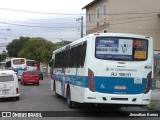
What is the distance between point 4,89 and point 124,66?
34.7 feet

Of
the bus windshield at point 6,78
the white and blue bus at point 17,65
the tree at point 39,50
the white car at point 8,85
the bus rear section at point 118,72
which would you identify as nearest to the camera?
the bus rear section at point 118,72

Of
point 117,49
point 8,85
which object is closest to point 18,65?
point 8,85

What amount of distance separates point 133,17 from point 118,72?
113 feet

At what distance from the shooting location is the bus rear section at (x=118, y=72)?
15.2m

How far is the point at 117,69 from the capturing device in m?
15.3

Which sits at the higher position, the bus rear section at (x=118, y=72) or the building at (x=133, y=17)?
the building at (x=133, y=17)

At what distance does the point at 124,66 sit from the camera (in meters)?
15.4

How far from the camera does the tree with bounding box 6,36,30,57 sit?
12756 centimetres

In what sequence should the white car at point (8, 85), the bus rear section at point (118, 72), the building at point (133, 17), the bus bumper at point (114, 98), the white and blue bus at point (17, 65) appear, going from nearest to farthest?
1. the bus bumper at point (114, 98)
2. the bus rear section at point (118, 72)
3. the white car at point (8, 85)
4. the building at point (133, 17)
5. the white and blue bus at point (17, 65)

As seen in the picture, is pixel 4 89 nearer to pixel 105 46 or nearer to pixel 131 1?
pixel 105 46

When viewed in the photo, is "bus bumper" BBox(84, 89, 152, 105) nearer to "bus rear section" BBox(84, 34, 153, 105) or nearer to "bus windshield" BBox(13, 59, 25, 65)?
"bus rear section" BBox(84, 34, 153, 105)

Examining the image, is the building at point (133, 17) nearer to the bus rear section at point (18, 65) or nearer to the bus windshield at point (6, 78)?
the bus rear section at point (18, 65)

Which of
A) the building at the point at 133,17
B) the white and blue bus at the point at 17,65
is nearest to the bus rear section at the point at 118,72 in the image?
the building at the point at 133,17

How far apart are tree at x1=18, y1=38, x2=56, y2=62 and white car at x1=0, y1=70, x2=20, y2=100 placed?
2478 inches
